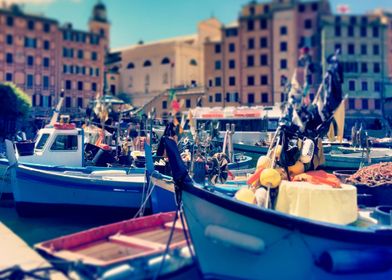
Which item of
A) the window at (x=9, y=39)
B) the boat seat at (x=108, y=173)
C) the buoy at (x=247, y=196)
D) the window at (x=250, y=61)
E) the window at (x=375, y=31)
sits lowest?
the buoy at (x=247, y=196)

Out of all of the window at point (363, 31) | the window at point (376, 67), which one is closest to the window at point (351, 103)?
the window at point (376, 67)

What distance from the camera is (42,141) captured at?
14.3 meters

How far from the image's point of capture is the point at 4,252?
888 cm

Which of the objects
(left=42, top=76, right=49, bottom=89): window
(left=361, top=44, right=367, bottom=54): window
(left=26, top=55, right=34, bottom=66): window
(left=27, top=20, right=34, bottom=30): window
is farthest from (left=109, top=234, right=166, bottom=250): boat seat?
(left=27, top=20, right=34, bottom=30): window

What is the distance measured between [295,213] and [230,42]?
53.6 m

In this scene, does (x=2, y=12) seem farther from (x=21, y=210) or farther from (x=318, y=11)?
(x=21, y=210)

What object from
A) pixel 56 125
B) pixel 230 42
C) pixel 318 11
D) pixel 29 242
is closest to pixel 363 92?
pixel 318 11

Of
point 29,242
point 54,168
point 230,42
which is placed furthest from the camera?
point 230,42

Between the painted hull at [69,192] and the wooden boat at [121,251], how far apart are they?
3.52 meters

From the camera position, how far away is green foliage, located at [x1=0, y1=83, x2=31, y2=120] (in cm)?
4228

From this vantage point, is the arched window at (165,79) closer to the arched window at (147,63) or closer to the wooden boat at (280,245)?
the arched window at (147,63)

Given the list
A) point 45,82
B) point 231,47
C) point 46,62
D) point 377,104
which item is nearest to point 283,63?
point 231,47

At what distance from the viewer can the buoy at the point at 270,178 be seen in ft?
23.9

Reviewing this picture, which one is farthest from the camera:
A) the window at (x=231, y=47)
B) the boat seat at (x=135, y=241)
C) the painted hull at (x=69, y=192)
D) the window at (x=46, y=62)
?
the window at (x=231, y=47)
